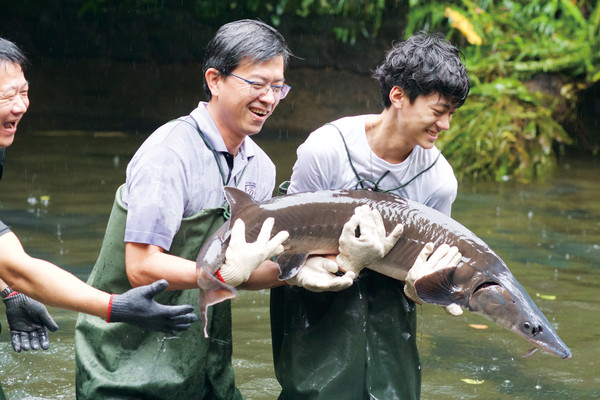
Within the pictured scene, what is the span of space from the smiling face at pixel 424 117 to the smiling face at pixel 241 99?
1.69 ft

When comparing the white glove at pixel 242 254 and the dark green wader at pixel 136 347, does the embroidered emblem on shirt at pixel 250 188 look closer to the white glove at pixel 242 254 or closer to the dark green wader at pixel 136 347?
the dark green wader at pixel 136 347

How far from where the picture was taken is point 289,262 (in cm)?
338

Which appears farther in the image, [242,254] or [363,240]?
[363,240]

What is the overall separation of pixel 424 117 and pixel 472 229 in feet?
15.9

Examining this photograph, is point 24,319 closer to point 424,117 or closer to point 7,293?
point 7,293

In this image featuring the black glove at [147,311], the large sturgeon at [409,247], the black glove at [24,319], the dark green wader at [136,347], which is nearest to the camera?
the black glove at [147,311]

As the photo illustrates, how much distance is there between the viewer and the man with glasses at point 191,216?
333cm

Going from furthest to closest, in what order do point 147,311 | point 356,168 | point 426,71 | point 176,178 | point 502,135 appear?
1. point 502,135
2. point 356,168
3. point 426,71
4. point 176,178
5. point 147,311

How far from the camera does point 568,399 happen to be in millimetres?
4746

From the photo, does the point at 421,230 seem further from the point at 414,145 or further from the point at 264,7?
the point at 264,7

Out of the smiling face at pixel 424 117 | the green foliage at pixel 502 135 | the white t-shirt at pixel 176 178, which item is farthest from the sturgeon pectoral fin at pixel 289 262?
the green foliage at pixel 502 135

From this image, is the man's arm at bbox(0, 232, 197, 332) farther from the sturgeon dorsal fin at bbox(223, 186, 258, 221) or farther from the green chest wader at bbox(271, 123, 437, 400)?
the green chest wader at bbox(271, 123, 437, 400)

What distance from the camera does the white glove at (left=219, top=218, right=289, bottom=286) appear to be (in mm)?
3176

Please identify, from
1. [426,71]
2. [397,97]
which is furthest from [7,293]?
[426,71]
